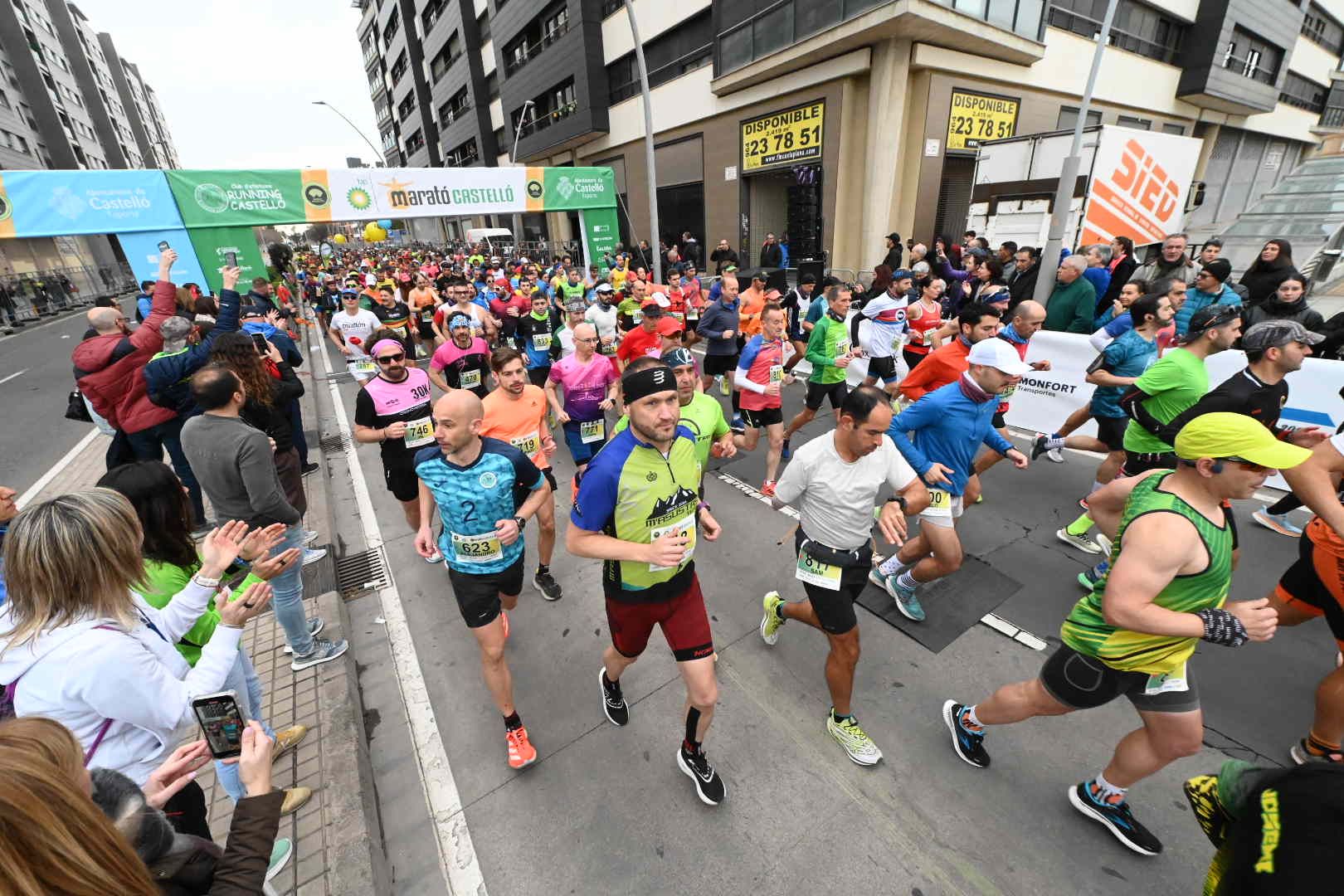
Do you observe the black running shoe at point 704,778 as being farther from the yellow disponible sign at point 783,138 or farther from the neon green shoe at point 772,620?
the yellow disponible sign at point 783,138

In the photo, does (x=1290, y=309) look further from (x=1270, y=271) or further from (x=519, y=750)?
(x=519, y=750)

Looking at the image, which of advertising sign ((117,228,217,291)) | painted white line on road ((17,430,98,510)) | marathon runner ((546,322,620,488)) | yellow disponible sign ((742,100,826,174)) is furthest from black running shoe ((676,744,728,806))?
yellow disponible sign ((742,100,826,174))

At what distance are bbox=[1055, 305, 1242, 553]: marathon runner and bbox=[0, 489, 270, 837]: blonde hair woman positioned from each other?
5752mm

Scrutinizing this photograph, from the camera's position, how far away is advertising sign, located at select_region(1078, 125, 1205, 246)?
40.0ft

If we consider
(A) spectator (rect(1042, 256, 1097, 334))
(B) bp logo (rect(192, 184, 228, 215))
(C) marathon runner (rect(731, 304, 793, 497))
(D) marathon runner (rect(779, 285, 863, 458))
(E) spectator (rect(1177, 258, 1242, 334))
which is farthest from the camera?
(B) bp logo (rect(192, 184, 228, 215))

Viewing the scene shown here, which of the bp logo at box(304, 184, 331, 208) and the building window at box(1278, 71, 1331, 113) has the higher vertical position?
the building window at box(1278, 71, 1331, 113)

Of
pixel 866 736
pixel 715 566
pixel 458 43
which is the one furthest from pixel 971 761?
pixel 458 43

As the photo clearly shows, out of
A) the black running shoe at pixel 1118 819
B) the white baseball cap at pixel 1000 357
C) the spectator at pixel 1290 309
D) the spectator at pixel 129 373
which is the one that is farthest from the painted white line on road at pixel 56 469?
the spectator at pixel 1290 309

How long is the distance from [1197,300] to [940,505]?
21.5ft

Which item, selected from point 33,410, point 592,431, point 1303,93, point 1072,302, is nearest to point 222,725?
point 592,431

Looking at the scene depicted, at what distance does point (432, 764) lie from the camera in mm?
3354

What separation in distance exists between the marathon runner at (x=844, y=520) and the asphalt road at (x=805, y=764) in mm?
410

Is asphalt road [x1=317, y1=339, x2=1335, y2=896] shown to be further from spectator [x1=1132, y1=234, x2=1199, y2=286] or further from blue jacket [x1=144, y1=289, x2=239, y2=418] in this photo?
spectator [x1=1132, y1=234, x2=1199, y2=286]

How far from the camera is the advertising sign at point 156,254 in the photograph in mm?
12672
